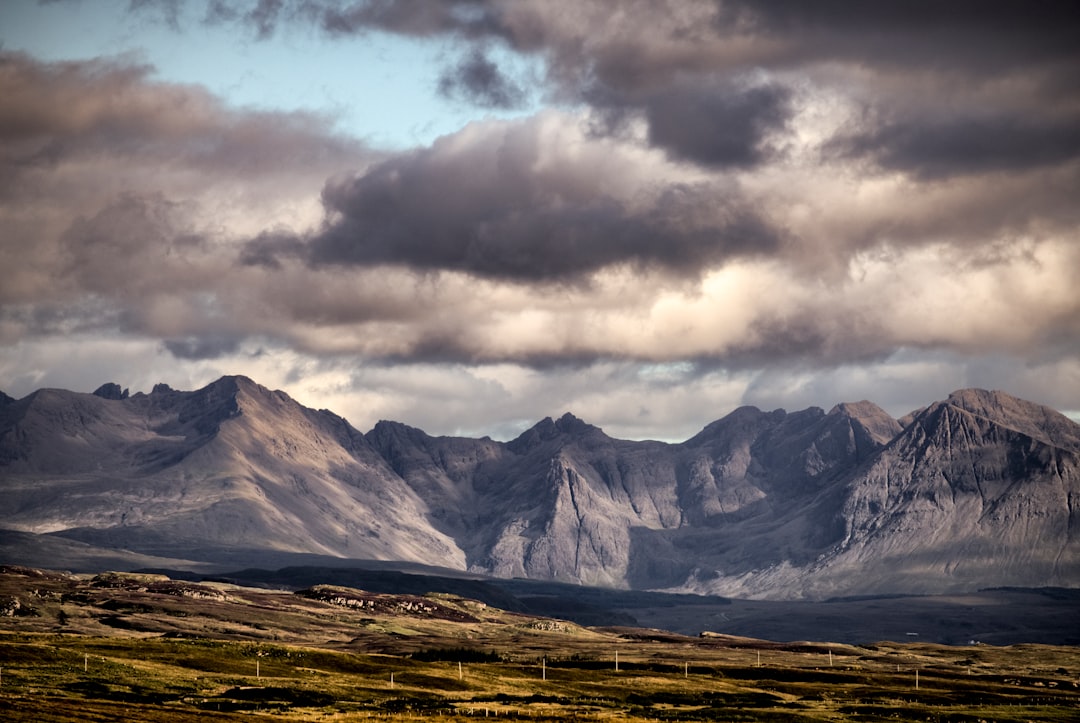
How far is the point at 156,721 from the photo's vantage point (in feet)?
433

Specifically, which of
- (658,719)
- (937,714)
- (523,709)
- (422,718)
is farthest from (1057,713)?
(422,718)

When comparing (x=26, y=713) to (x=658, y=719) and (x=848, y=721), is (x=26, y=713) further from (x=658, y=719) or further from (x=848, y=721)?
(x=848, y=721)

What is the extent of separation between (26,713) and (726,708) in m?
101

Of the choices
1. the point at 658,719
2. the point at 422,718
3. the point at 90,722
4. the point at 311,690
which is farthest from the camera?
the point at 311,690

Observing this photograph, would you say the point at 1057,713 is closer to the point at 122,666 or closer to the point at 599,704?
the point at 599,704

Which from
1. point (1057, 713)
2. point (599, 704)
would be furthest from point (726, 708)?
point (1057, 713)

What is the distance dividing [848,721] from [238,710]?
78.4 meters

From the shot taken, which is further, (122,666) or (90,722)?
(122,666)

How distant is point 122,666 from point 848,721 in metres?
101

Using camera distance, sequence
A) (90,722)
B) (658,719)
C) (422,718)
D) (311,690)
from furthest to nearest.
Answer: (311,690) < (658,719) < (422,718) < (90,722)

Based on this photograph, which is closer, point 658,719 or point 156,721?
point 156,721

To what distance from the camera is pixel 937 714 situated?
7554 inches

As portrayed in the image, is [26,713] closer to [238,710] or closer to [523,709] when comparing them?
[238,710]

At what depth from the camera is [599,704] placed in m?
192
